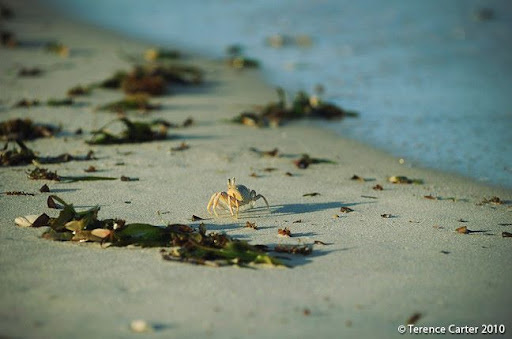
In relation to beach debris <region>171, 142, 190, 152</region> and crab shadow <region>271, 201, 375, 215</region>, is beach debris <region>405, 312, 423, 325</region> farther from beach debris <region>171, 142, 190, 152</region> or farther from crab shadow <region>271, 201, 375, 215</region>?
beach debris <region>171, 142, 190, 152</region>

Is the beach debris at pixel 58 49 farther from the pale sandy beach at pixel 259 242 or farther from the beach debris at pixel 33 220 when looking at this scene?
the beach debris at pixel 33 220

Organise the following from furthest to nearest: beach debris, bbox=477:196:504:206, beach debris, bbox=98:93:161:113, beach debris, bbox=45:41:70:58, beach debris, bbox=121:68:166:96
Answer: beach debris, bbox=45:41:70:58
beach debris, bbox=121:68:166:96
beach debris, bbox=98:93:161:113
beach debris, bbox=477:196:504:206

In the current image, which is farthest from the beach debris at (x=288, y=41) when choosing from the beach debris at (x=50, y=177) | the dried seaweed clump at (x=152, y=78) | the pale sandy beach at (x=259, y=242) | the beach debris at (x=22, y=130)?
the beach debris at (x=50, y=177)

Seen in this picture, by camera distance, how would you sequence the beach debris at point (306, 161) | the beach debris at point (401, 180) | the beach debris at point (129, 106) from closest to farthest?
the beach debris at point (401, 180)
the beach debris at point (306, 161)
the beach debris at point (129, 106)

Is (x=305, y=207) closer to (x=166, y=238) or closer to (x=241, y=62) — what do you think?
(x=166, y=238)

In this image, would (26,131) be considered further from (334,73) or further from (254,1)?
(254,1)

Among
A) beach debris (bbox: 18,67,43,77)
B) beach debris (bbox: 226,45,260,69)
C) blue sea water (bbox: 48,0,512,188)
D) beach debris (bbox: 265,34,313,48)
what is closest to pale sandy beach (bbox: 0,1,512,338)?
blue sea water (bbox: 48,0,512,188)
